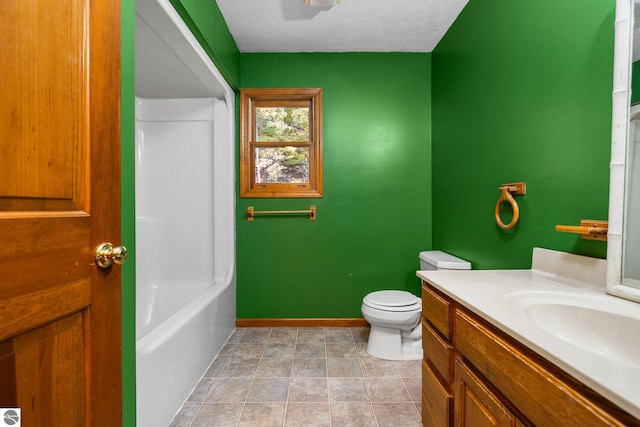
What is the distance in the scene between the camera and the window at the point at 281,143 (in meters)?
2.43

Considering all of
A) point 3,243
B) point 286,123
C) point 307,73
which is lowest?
point 3,243

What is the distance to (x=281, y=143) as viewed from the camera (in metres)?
2.47

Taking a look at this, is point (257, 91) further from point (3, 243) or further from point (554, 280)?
point (554, 280)

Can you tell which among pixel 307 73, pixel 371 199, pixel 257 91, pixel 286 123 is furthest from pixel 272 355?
pixel 307 73

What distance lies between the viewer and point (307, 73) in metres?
2.44

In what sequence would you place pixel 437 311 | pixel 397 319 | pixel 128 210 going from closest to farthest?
pixel 128 210 < pixel 437 311 < pixel 397 319

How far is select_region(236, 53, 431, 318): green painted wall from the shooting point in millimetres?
2439

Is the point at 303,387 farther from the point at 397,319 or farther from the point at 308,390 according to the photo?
the point at 397,319

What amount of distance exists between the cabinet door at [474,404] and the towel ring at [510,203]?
0.79 metres

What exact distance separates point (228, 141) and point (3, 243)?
196cm

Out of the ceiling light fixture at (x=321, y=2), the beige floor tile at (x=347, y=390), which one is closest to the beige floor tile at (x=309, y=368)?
the beige floor tile at (x=347, y=390)

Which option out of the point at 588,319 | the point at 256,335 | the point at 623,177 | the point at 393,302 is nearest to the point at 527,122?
the point at 623,177

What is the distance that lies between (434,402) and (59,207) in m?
1.43

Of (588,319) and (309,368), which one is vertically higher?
(588,319)
